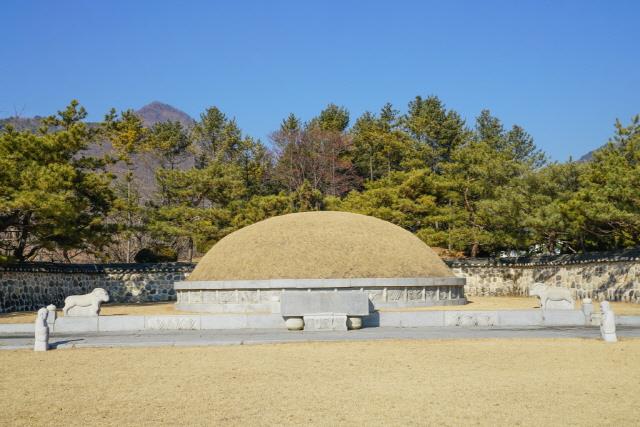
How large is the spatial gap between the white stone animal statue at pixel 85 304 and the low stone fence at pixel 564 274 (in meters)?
21.6

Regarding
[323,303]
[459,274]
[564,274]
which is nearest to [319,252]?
[323,303]

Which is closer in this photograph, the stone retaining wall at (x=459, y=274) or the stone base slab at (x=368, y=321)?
the stone base slab at (x=368, y=321)

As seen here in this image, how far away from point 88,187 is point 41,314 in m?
19.6

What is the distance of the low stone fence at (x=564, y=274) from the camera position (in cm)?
2923

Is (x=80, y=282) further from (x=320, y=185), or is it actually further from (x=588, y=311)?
(x=320, y=185)

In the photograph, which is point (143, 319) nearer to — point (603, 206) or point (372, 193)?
point (603, 206)

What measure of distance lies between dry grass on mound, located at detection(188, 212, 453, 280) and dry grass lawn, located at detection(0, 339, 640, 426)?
1274cm

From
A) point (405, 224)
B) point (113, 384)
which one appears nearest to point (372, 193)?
point (405, 224)

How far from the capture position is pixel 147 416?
8.05 meters

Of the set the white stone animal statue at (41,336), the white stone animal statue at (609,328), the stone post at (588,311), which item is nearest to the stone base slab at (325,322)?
the white stone animal statue at (609,328)

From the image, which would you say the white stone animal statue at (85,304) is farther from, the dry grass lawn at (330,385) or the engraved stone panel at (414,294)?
the engraved stone panel at (414,294)

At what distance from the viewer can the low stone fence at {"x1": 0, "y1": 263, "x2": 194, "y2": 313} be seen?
2988 centimetres

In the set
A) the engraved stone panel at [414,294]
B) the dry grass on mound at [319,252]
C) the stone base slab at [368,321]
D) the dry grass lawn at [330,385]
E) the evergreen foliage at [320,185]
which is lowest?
the dry grass lawn at [330,385]

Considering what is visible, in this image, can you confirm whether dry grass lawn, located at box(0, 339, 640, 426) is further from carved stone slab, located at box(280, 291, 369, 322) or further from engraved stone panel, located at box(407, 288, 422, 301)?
engraved stone panel, located at box(407, 288, 422, 301)
